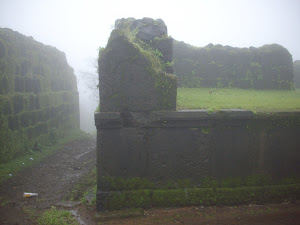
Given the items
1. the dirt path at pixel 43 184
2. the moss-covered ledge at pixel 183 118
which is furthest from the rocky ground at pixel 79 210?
the moss-covered ledge at pixel 183 118

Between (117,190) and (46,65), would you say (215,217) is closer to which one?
(117,190)

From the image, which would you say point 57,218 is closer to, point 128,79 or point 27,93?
point 128,79

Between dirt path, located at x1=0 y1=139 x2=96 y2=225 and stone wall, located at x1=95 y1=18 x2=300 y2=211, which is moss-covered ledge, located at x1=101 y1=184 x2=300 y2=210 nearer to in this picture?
stone wall, located at x1=95 y1=18 x2=300 y2=211

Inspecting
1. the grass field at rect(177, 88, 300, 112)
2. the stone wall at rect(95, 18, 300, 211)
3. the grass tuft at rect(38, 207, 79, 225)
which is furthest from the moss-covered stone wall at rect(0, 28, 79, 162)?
the grass field at rect(177, 88, 300, 112)

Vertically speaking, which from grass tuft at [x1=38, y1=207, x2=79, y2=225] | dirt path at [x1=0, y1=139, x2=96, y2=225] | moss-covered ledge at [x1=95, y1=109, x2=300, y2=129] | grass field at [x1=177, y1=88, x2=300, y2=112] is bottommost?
dirt path at [x1=0, y1=139, x2=96, y2=225]

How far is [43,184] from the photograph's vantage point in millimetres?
5371

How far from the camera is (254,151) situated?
3910 millimetres

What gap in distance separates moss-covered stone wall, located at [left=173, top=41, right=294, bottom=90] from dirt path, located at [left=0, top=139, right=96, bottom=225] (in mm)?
3920

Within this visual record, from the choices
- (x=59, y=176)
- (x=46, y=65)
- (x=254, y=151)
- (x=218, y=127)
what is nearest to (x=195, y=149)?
(x=218, y=127)

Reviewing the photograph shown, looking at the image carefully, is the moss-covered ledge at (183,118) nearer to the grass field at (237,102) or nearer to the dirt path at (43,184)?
the grass field at (237,102)

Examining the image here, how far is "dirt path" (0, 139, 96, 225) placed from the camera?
3996mm

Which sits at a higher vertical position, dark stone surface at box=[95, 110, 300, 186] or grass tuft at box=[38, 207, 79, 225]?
dark stone surface at box=[95, 110, 300, 186]

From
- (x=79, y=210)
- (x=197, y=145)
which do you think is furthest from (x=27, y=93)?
(x=197, y=145)

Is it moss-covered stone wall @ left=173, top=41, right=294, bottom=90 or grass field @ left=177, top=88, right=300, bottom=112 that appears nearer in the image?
grass field @ left=177, top=88, right=300, bottom=112
